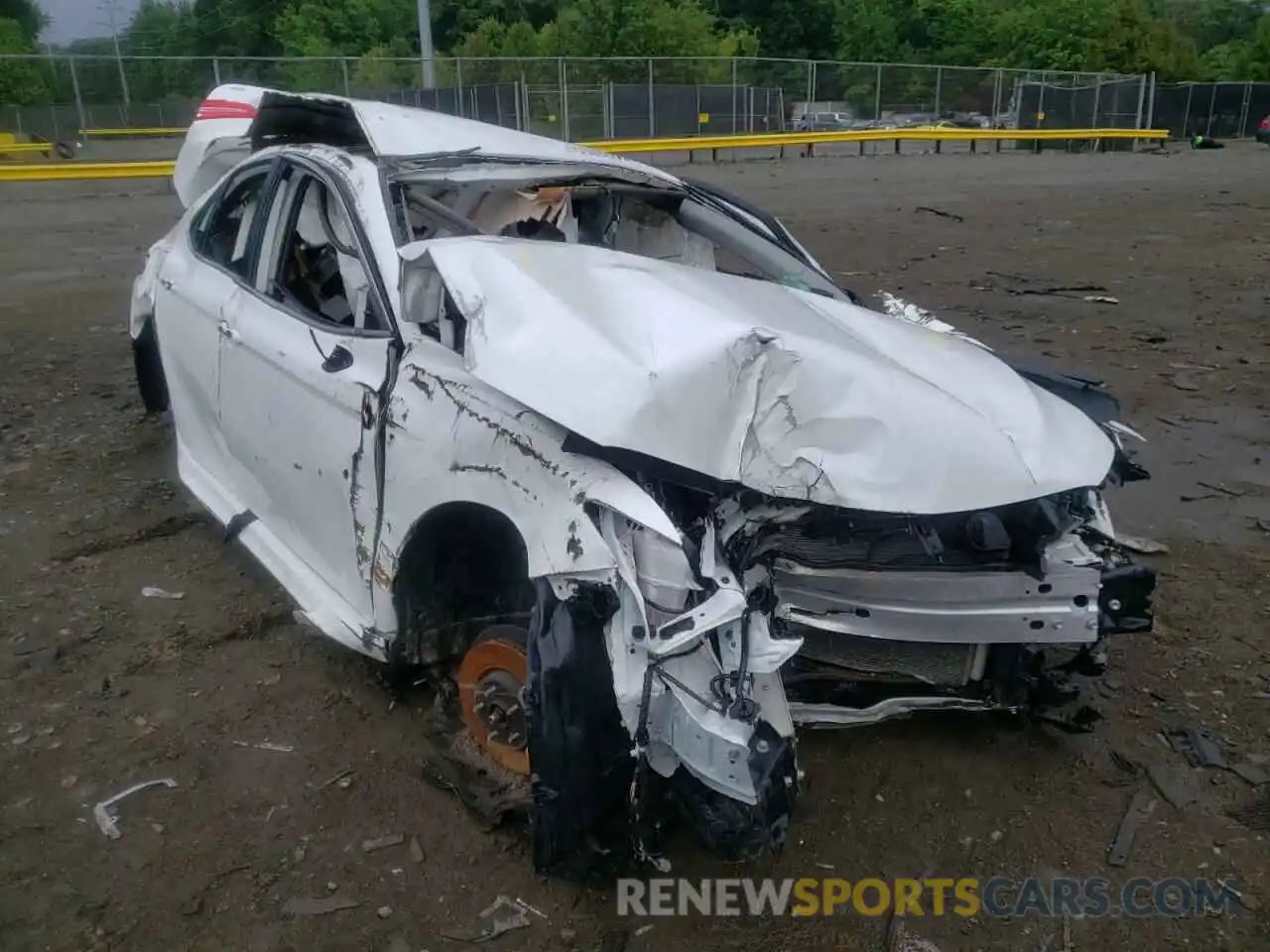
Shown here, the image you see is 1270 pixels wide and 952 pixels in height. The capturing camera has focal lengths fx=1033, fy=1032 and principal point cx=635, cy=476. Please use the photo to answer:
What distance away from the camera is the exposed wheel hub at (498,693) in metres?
2.79

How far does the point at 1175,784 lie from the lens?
10.2 ft

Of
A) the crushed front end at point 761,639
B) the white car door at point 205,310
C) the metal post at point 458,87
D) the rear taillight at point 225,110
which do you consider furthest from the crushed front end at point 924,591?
the metal post at point 458,87

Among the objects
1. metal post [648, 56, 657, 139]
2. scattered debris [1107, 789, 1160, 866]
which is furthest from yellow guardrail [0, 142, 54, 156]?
scattered debris [1107, 789, 1160, 866]

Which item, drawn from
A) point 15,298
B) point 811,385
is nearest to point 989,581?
point 811,385

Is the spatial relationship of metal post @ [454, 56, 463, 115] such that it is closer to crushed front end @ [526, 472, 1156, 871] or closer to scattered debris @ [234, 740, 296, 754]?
scattered debris @ [234, 740, 296, 754]

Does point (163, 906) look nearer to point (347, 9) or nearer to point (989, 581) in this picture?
point (989, 581)

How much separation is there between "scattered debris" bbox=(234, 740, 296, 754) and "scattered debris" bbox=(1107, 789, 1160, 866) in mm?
2398

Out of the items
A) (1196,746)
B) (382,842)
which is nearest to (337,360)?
(382,842)

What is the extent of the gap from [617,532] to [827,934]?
1.16 meters

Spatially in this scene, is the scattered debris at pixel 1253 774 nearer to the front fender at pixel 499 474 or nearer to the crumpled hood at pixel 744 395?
the crumpled hood at pixel 744 395

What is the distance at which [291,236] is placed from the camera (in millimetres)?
3721

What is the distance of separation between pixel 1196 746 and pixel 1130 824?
0.50 m

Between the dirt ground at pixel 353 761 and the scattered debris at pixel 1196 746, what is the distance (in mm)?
43

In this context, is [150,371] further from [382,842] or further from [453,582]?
[382,842]
